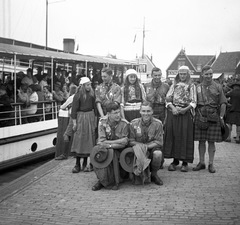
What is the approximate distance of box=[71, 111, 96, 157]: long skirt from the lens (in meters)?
6.83

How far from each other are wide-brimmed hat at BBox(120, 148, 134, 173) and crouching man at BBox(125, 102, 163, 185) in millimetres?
64

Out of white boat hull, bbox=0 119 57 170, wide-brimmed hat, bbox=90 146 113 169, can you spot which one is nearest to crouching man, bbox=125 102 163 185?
wide-brimmed hat, bbox=90 146 113 169

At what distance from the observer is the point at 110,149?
5621 millimetres

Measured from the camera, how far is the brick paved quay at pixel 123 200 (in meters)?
4.38

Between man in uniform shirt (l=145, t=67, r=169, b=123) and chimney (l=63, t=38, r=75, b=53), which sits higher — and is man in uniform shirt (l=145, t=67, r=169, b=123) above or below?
below

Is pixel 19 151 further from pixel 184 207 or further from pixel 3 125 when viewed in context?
pixel 184 207

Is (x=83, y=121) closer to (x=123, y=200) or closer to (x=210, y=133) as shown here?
(x=123, y=200)

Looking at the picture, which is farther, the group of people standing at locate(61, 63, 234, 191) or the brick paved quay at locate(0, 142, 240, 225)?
the group of people standing at locate(61, 63, 234, 191)

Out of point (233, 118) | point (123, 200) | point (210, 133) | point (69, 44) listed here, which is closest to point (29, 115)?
point (210, 133)

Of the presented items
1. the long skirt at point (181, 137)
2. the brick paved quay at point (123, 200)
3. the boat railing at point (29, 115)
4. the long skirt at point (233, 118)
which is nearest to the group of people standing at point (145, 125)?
the long skirt at point (181, 137)

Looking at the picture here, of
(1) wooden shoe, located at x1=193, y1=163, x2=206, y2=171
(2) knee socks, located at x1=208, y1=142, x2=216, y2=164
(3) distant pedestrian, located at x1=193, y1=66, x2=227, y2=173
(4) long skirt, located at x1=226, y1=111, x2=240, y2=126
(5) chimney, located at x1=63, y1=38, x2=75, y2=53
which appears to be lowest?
(1) wooden shoe, located at x1=193, y1=163, x2=206, y2=171

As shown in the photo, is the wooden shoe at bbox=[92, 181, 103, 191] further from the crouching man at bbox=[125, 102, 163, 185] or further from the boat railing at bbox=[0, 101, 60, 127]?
the boat railing at bbox=[0, 101, 60, 127]

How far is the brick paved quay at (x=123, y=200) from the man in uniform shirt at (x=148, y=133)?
325 mm

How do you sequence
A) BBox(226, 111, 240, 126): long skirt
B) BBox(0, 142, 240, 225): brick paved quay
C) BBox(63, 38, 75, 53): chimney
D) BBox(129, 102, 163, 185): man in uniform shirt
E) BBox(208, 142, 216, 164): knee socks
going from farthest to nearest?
BBox(63, 38, 75, 53): chimney, BBox(226, 111, 240, 126): long skirt, BBox(208, 142, 216, 164): knee socks, BBox(129, 102, 163, 185): man in uniform shirt, BBox(0, 142, 240, 225): brick paved quay
